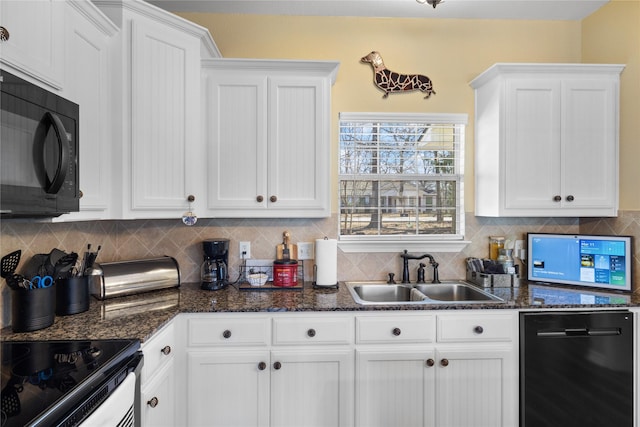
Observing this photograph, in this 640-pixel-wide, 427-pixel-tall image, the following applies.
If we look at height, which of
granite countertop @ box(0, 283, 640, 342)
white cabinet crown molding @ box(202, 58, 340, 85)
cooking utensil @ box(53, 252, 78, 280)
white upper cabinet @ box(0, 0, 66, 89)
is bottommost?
granite countertop @ box(0, 283, 640, 342)

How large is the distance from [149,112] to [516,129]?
2.19 meters

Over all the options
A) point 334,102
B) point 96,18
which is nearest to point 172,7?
point 96,18

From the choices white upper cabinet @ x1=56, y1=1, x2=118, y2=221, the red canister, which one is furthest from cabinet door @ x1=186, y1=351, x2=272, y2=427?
white upper cabinet @ x1=56, y1=1, x2=118, y2=221

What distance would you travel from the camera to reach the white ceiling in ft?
7.86

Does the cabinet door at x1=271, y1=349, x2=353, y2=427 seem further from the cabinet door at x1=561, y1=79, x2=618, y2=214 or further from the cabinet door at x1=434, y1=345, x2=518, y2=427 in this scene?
the cabinet door at x1=561, y1=79, x2=618, y2=214

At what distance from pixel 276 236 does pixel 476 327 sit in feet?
4.47

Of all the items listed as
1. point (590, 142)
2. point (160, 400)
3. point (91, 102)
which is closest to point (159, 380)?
point (160, 400)

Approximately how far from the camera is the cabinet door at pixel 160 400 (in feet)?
4.95

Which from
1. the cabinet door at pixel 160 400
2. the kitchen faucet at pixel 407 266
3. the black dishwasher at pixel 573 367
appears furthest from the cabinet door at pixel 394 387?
the cabinet door at pixel 160 400

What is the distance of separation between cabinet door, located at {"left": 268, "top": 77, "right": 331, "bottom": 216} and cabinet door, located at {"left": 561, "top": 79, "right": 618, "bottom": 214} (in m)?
1.54

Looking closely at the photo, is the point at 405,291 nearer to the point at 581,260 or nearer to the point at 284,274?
the point at 284,274

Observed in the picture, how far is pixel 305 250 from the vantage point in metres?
2.52

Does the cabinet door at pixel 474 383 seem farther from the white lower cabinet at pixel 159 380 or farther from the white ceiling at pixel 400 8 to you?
the white ceiling at pixel 400 8

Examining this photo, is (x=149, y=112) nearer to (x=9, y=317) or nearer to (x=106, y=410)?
(x=9, y=317)
